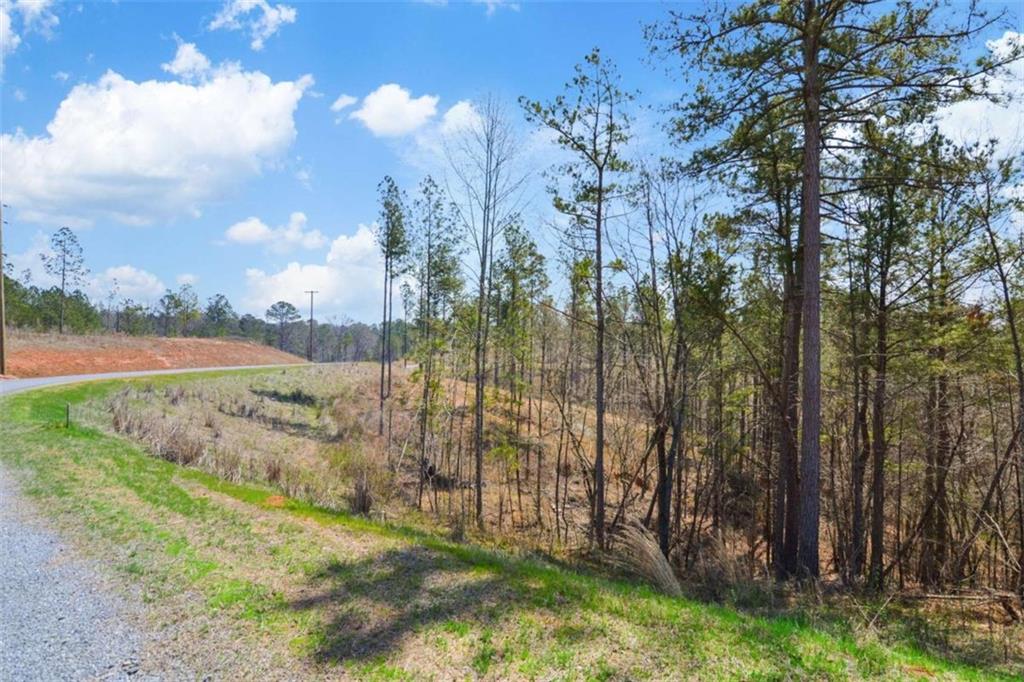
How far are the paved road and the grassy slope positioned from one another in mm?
270

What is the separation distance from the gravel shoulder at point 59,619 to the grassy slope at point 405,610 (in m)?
0.28

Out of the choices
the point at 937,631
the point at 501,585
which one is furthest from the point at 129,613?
the point at 937,631

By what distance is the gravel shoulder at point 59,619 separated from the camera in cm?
353

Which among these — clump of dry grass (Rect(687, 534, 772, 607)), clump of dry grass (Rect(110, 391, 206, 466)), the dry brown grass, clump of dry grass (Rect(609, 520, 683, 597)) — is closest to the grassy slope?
clump of dry grass (Rect(609, 520, 683, 597))

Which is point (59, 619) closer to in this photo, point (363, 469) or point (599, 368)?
point (599, 368)

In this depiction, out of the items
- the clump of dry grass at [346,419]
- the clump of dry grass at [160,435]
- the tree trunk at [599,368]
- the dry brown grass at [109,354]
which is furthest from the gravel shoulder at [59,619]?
the dry brown grass at [109,354]

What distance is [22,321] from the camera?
4062 cm

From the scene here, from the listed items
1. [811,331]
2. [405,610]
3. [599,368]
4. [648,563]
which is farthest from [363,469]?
[811,331]

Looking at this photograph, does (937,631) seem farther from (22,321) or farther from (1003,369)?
(22,321)

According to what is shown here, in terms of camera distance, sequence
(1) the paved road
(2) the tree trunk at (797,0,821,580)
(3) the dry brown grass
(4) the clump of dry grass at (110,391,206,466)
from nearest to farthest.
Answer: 1. (1) the paved road
2. (2) the tree trunk at (797,0,821,580)
3. (4) the clump of dry grass at (110,391,206,466)
4. (3) the dry brown grass

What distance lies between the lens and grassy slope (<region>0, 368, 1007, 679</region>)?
11.8 ft

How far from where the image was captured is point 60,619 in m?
4.09

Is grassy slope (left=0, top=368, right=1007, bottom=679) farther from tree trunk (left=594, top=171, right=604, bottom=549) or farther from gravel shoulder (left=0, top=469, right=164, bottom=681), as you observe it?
tree trunk (left=594, top=171, right=604, bottom=549)

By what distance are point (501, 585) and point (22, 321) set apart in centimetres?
5222
